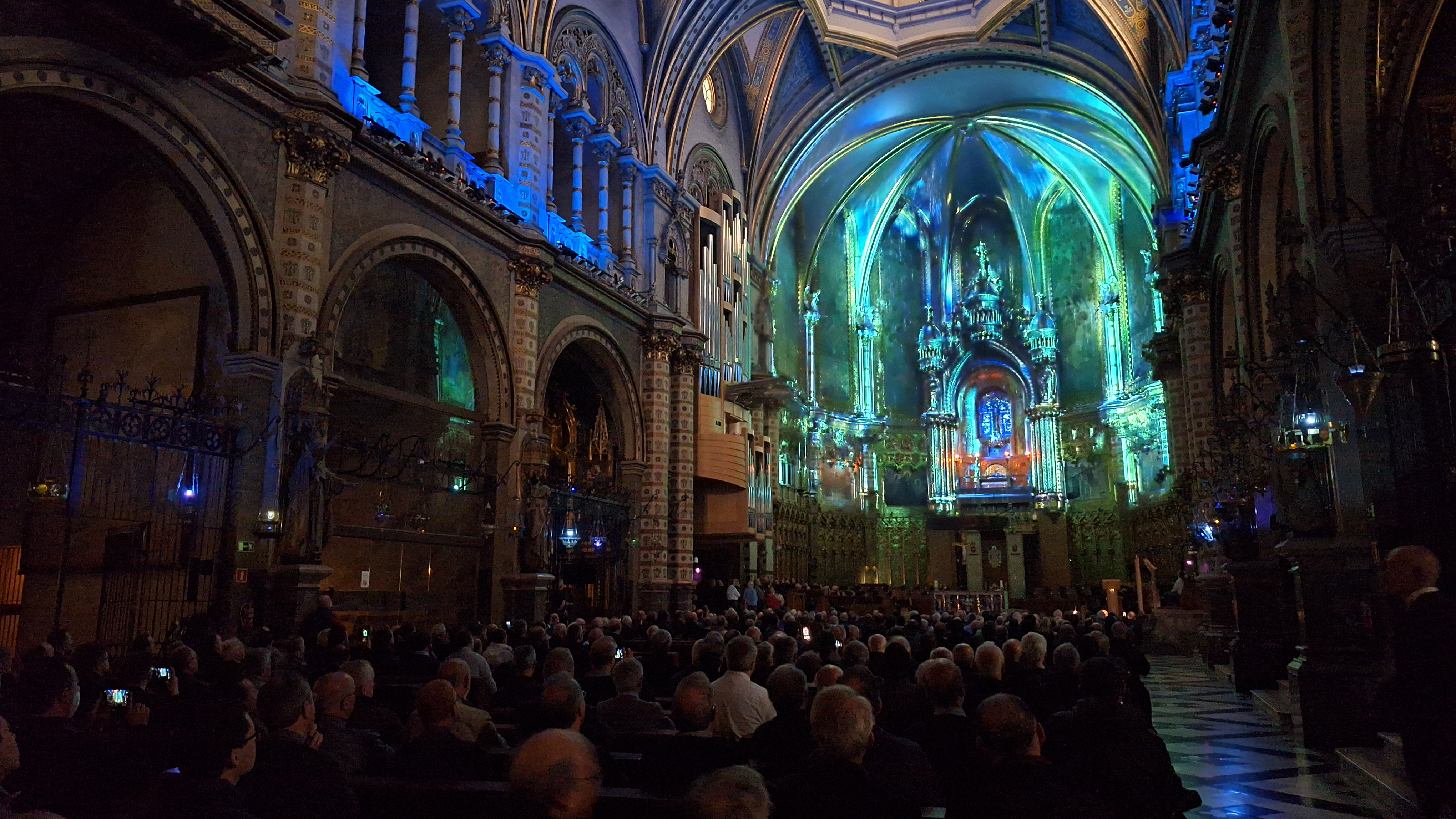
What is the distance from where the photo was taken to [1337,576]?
8.37m

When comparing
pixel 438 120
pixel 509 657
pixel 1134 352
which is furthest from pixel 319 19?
pixel 1134 352

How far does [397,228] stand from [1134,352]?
25.6 metres

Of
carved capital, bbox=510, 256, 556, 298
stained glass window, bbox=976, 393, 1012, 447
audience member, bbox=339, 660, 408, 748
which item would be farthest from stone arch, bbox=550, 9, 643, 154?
stained glass window, bbox=976, 393, 1012, 447

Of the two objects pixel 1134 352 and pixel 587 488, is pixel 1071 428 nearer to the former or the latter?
pixel 1134 352

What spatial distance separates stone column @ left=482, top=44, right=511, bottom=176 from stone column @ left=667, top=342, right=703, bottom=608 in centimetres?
695

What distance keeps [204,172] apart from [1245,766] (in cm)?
1180

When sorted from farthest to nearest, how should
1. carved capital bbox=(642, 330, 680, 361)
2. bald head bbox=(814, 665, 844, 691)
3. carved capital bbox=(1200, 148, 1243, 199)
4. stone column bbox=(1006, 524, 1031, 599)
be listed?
stone column bbox=(1006, 524, 1031, 599) → carved capital bbox=(642, 330, 680, 361) → carved capital bbox=(1200, 148, 1243, 199) → bald head bbox=(814, 665, 844, 691)

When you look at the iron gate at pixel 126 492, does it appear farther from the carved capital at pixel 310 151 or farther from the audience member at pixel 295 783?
the audience member at pixel 295 783

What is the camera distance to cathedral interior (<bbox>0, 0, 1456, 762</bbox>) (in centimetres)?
888

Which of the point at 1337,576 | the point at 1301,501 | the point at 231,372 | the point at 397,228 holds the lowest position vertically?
the point at 1337,576

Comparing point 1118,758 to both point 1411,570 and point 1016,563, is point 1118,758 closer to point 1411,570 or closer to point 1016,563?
point 1411,570

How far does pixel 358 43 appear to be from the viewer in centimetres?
1417

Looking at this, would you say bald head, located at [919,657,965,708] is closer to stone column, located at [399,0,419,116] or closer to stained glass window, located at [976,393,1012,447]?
stone column, located at [399,0,419,116]

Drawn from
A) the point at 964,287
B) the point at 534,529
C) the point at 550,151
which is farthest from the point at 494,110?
the point at 964,287
